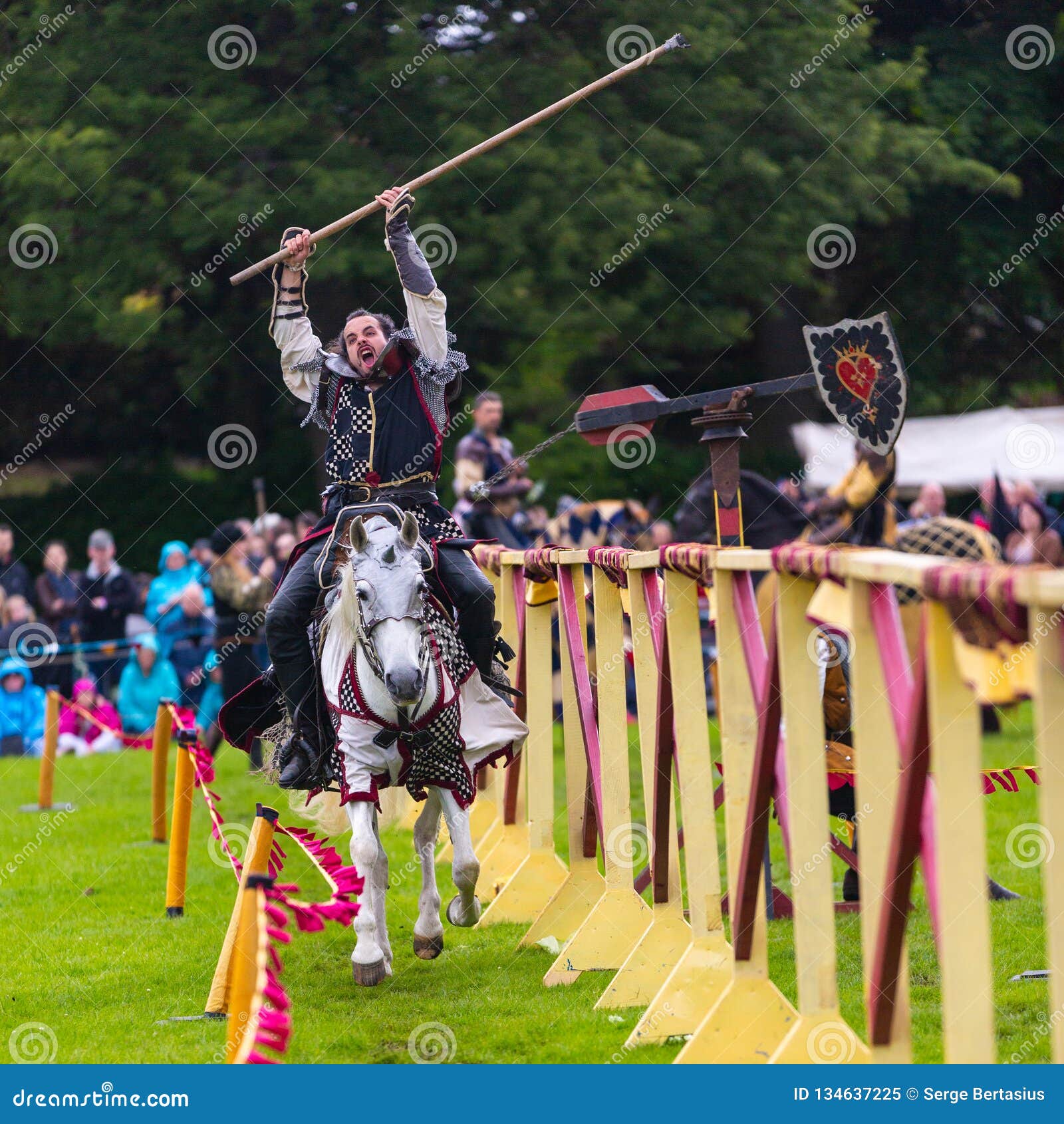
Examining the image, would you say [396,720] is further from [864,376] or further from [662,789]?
[864,376]

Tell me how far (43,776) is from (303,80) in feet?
31.3

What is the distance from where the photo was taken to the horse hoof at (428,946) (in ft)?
21.7

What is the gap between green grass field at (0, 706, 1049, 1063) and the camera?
5.50 metres

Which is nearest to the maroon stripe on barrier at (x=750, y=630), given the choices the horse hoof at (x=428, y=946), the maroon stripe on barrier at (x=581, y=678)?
the maroon stripe on barrier at (x=581, y=678)

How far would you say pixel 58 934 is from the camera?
25.5 feet

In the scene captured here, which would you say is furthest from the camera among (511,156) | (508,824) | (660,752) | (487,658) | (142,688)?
(511,156)

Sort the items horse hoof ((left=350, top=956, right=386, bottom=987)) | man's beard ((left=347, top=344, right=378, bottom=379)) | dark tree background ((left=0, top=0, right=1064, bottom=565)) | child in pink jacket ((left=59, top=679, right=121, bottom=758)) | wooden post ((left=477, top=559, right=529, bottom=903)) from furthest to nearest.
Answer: dark tree background ((left=0, top=0, right=1064, bottom=565)), child in pink jacket ((left=59, top=679, right=121, bottom=758)), wooden post ((left=477, top=559, right=529, bottom=903)), man's beard ((left=347, top=344, right=378, bottom=379)), horse hoof ((left=350, top=956, right=386, bottom=987))

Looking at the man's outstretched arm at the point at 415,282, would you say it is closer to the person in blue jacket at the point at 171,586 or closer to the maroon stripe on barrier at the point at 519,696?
the maroon stripe on barrier at the point at 519,696

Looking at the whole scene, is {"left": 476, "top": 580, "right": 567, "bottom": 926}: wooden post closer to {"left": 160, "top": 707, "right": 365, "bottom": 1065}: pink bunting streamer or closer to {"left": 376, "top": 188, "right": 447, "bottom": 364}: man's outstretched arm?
{"left": 376, "top": 188, "right": 447, "bottom": 364}: man's outstretched arm

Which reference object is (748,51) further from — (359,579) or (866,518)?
(359,579)

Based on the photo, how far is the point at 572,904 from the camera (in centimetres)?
682

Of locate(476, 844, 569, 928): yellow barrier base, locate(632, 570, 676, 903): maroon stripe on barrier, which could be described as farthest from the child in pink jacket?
locate(632, 570, 676, 903): maroon stripe on barrier

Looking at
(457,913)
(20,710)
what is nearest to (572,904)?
(457,913)

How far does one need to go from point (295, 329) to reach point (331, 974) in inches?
108
